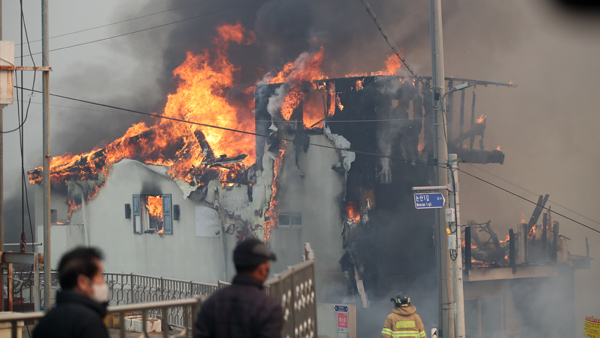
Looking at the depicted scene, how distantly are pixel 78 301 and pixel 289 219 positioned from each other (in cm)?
2143

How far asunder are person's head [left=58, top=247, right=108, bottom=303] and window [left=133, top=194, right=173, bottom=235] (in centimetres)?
2463

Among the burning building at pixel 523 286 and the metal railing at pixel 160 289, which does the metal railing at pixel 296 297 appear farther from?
the burning building at pixel 523 286

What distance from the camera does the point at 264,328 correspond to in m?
2.77

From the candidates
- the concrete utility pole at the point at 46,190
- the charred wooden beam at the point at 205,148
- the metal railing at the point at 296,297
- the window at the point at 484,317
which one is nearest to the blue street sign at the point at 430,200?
the metal railing at the point at 296,297

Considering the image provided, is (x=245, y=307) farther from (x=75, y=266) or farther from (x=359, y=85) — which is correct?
(x=359, y=85)

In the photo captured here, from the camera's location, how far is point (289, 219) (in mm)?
23844

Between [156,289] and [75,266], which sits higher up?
[75,266]

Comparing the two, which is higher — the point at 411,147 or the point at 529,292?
the point at 411,147

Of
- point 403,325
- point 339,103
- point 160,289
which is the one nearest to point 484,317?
point 339,103

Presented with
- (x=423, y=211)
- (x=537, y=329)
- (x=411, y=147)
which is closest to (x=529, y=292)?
(x=537, y=329)

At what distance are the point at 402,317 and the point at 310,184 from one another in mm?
16063

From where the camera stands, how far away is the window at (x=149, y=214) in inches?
1061

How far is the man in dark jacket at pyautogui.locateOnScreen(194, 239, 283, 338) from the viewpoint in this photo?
2.78 meters

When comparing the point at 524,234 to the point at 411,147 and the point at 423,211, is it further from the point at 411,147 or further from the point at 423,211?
the point at 411,147
